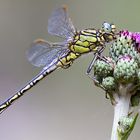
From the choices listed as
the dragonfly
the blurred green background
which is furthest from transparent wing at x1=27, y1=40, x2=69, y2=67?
the blurred green background

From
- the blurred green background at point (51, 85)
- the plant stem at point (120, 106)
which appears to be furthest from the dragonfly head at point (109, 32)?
the blurred green background at point (51, 85)

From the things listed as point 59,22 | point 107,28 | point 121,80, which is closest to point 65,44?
point 59,22

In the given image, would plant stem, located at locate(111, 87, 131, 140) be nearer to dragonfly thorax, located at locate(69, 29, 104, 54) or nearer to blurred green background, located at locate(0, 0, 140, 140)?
dragonfly thorax, located at locate(69, 29, 104, 54)

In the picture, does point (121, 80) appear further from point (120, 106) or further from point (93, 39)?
point (93, 39)

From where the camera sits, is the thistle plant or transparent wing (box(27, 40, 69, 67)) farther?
transparent wing (box(27, 40, 69, 67))

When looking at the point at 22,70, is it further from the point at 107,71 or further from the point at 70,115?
the point at 107,71

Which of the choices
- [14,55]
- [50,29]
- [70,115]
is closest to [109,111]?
[70,115]
